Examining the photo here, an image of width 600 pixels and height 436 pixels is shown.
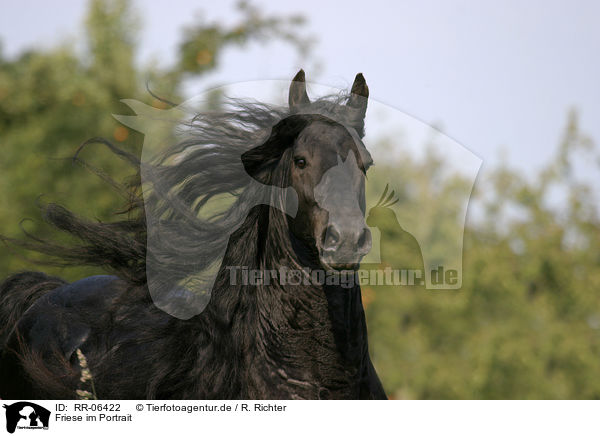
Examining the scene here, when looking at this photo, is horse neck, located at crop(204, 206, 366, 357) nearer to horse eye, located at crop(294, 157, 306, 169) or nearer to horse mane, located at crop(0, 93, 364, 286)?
horse mane, located at crop(0, 93, 364, 286)

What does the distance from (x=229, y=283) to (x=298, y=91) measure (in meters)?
0.97

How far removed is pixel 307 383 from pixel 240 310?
0.48 metres

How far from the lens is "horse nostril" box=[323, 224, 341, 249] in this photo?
250cm

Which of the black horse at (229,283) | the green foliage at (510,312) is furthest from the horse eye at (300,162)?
the green foliage at (510,312)

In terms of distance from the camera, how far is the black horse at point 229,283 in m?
2.72

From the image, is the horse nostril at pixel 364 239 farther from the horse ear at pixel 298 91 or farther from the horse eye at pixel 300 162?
the horse ear at pixel 298 91

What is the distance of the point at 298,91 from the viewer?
9.95 ft

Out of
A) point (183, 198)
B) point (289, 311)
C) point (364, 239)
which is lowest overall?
point (289, 311)
